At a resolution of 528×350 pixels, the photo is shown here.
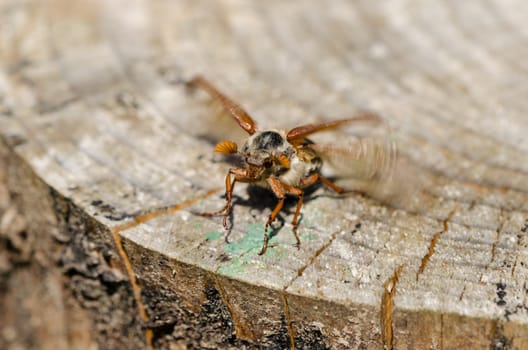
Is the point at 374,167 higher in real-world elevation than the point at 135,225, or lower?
higher

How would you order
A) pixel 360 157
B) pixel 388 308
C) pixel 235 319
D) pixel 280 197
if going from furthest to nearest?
pixel 360 157 → pixel 280 197 → pixel 235 319 → pixel 388 308

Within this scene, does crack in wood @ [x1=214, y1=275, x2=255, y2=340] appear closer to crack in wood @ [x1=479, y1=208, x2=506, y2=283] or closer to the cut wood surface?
the cut wood surface

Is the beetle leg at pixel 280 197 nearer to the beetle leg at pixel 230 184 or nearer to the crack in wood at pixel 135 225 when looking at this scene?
the beetle leg at pixel 230 184

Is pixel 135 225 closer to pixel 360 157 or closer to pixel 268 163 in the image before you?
pixel 268 163

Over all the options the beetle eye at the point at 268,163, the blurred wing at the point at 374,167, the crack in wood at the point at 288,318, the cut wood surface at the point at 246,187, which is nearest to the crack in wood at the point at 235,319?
the cut wood surface at the point at 246,187

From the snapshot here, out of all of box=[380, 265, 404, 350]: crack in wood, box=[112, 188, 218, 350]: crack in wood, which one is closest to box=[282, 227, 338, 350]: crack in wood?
box=[380, 265, 404, 350]: crack in wood

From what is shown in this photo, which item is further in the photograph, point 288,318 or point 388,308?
point 288,318

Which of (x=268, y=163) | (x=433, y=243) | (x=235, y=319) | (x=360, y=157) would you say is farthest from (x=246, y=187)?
(x=433, y=243)
